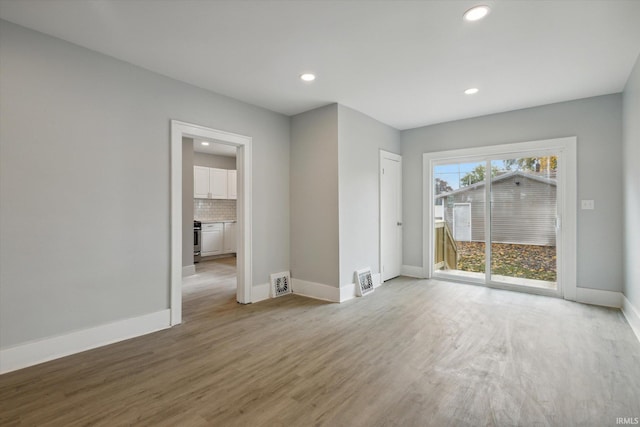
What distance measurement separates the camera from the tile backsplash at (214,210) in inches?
315

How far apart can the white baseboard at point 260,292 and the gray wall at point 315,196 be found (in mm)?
480

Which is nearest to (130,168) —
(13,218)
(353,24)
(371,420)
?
(13,218)

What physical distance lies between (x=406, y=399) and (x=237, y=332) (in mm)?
1797

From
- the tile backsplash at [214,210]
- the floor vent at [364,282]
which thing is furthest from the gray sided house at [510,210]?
the tile backsplash at [214,210]

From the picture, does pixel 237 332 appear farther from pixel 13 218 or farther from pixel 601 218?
pixel 601 218

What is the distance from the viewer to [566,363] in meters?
2.42

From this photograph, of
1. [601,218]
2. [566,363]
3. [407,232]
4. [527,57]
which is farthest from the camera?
[407,232]

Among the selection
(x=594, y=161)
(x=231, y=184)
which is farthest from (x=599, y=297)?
(x=231, y=184)

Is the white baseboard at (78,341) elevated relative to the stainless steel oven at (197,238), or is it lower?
lower

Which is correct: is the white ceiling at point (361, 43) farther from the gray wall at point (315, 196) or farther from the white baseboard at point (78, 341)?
the white baseboard at point (78, 341)

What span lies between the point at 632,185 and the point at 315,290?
151 inches

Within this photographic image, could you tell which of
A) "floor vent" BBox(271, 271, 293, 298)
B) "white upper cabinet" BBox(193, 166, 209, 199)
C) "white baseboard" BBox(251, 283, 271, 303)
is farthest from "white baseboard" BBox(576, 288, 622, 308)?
"white upper cabinet" BBox(193, 166, 209, 199)

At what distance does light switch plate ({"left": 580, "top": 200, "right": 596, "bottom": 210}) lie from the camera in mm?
3917

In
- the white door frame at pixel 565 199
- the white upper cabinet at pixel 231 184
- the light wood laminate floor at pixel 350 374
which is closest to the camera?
the light wood laminate floor at pixel 350 374
